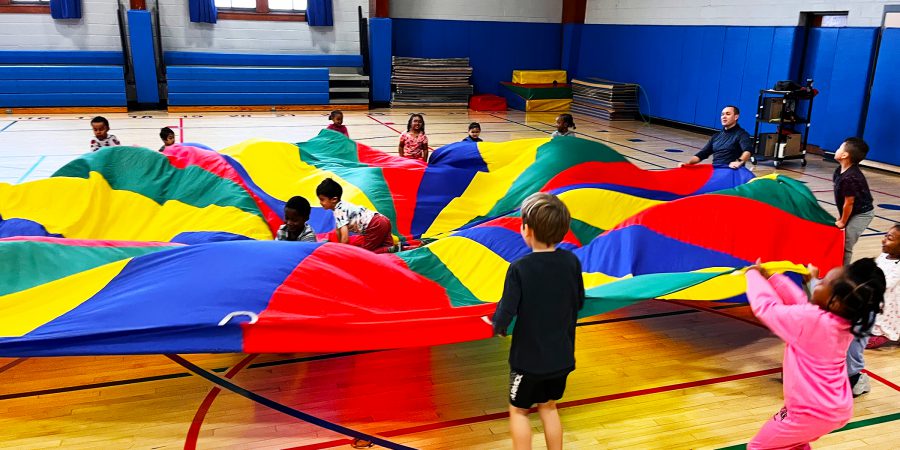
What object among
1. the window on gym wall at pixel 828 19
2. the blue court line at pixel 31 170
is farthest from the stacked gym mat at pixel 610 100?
the blue court line at pixel 31 170

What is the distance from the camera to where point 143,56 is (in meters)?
11.7

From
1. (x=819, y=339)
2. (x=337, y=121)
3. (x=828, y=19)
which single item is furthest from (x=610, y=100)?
(x=819, y=339)

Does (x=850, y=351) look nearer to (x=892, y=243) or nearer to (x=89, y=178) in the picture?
(x=892, y=243)

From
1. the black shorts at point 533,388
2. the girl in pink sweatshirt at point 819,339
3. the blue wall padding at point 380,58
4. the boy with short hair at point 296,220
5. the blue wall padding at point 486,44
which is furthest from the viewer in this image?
the blue wall padding at point 486,44

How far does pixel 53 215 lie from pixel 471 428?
276cm

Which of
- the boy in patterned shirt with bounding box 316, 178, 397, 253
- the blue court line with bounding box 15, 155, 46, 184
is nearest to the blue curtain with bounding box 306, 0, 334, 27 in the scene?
the blue court line with bounding box 15, 155, 46, 184

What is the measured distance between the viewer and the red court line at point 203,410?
8.18 ft

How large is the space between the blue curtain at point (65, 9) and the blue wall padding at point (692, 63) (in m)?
9.72

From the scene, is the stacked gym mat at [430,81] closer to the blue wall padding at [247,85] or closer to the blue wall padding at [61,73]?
the blue wall padding at [247,85]

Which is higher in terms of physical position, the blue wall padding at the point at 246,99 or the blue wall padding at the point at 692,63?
the blue wall padding at the point at 692,63

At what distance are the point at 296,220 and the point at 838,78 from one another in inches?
320

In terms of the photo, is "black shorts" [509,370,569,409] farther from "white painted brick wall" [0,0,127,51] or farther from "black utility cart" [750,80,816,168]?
"white painted brick wall" [0,0,127,51]

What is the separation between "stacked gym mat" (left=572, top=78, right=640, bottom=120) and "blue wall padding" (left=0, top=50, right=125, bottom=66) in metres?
8.74

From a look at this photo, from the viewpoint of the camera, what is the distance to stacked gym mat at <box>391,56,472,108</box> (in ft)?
44.0
